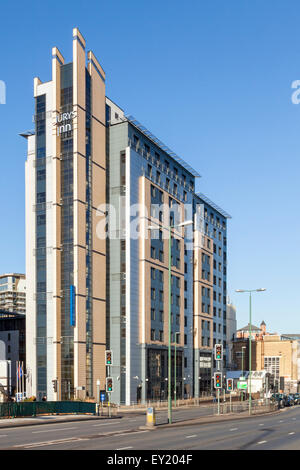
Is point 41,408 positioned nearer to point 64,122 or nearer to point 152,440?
point 152,440

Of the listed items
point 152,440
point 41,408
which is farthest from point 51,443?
point 41,408

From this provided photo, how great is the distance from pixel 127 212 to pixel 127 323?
52.3 ft

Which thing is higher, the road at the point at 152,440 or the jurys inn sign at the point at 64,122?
the jurys inn sign at the point at 64,122

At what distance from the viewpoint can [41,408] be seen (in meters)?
48.0

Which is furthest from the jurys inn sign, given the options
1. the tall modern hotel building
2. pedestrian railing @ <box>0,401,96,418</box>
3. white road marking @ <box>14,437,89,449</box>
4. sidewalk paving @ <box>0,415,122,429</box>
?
white road marking @ <box>14,437,89,449</box>

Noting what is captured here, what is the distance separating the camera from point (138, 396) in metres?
85.9

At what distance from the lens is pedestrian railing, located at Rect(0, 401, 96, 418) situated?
44.0m

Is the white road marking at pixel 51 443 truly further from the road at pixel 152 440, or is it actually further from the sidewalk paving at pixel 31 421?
the sidewalk paving at pixel 31 421

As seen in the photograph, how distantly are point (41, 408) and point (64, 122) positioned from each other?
46054mm

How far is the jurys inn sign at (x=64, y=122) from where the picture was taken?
270 ft

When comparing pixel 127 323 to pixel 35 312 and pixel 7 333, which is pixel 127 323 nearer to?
pixel 35 312

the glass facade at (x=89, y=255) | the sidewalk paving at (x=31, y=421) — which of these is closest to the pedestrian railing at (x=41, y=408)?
the sidewalk paving at (x=31, y=421)

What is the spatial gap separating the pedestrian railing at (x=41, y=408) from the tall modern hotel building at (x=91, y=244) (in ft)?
78.8
